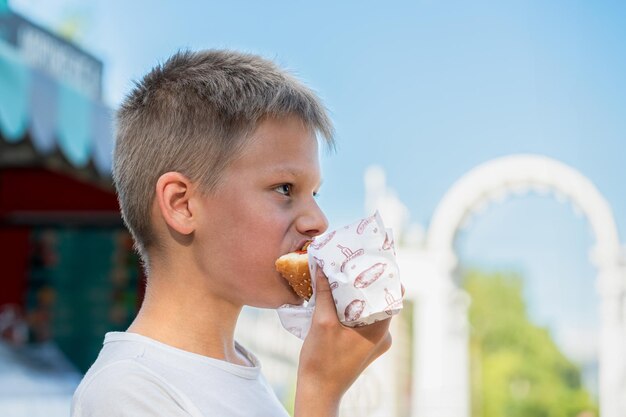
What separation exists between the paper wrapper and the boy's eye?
0.07m

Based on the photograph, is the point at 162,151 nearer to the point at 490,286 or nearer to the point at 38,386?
the point at 38,386

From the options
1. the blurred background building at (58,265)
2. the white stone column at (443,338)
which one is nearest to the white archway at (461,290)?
the white stone column at (443,338)

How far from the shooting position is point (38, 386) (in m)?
5.48

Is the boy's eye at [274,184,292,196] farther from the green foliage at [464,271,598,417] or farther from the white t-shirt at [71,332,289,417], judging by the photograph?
the green foliage at [464,271,598,417]

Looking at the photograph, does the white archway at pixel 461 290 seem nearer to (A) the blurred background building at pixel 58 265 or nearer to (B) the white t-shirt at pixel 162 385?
(A) the blurred background building at pixel 58 265

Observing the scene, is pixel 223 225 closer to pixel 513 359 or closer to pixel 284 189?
pixel 284 189

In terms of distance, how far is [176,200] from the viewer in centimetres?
112

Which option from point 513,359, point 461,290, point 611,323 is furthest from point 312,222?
point 513,359

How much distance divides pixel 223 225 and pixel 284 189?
0.30 feet

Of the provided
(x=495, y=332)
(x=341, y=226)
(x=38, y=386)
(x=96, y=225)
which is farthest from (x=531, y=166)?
(x=495, y=332)

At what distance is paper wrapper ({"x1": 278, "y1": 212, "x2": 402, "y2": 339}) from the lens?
3.44 ft

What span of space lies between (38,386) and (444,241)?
7228 millimetres

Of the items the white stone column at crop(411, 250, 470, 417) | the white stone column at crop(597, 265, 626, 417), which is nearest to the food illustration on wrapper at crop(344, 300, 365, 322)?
the white stone column at crop(597, 265, 626, 417)

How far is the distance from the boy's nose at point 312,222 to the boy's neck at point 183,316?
15cm
